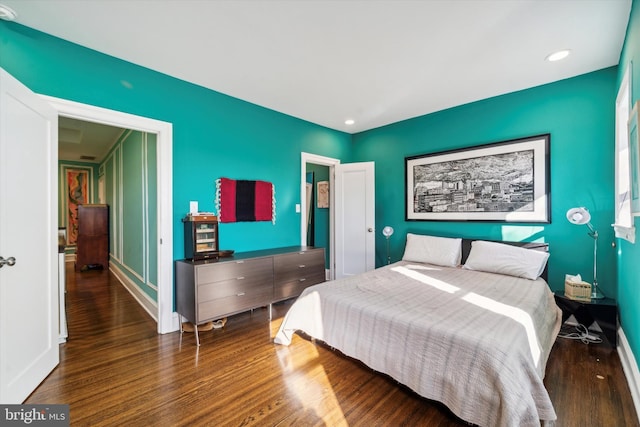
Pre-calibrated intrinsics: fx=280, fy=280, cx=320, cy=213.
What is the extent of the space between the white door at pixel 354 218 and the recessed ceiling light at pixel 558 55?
2296mm

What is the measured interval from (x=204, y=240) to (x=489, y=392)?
8.72 ft

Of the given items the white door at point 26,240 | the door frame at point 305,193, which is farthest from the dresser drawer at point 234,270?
the door frame at point 305,193

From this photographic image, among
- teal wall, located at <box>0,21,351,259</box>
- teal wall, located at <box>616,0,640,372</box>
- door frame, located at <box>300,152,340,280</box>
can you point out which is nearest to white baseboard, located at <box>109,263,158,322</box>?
teal wall, located at <box>0,21,351,259</box>

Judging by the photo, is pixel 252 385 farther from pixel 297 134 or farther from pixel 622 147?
pixel 622 147

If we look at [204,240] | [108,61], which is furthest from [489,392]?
[108,61]

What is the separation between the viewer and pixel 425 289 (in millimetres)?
2426

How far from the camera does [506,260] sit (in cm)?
295

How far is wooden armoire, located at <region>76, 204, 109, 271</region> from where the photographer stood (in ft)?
19.0

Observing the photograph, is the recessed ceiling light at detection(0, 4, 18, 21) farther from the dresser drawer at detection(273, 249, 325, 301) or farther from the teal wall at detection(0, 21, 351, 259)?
the dresser drawer at detection(273, 249, 325, 301)

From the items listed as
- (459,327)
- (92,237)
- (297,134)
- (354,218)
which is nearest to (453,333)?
(459,327)

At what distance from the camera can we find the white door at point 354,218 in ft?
14.3

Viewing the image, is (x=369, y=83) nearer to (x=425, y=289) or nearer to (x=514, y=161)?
(x=514, y=161)

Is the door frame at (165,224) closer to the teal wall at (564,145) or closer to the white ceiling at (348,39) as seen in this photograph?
the white ceiling at (348,39)

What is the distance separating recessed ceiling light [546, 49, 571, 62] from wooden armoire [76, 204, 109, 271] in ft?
25.1
